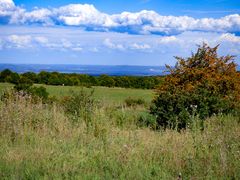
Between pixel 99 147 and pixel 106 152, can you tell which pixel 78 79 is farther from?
pixel 106 152

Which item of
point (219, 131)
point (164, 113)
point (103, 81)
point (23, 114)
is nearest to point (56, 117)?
point (23, 114)

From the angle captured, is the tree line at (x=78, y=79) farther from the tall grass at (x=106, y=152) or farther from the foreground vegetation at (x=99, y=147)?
the tall grass at (x=106, y=152)

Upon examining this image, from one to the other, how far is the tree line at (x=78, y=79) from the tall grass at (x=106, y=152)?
45421 millimetres

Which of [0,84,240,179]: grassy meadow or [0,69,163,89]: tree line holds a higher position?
[0,84,240,179]: grassy meadow

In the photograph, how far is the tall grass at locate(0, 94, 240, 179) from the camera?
6.64 metres

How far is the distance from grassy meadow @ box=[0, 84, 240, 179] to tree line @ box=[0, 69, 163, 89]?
149 feet

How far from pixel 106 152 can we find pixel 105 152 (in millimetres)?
82

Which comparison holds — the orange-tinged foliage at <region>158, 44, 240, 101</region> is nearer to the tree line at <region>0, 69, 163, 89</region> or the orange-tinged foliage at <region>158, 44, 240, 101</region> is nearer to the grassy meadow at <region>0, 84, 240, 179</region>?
the grassy meadow at <region>0, 84, 240, 179</region>

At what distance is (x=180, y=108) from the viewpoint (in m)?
14.4

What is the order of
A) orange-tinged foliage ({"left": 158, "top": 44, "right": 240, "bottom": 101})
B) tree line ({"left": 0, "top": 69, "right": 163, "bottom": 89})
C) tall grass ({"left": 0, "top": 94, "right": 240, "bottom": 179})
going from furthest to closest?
tree line ({"left": 0, "top": 69, "right": 163, "bottom": 89}) → orange-tinged foliage ({"left": 158, "top": 44, "right": 240, "bottom": 101}) → tall grass ({"left": 0, "top": 94, "right": 240, "bottom": 179})

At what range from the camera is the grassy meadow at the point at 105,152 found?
6.64 meters

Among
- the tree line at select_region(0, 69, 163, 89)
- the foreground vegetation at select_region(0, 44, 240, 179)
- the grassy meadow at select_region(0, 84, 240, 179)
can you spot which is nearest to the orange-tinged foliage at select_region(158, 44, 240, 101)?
the foreground vegetation at select_region(0, 44, 240, 179)

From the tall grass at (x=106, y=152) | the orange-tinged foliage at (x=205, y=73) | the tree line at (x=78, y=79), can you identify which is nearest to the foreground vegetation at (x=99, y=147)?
the tall grass at (x=106, y=152)

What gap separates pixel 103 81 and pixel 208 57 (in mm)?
45098
